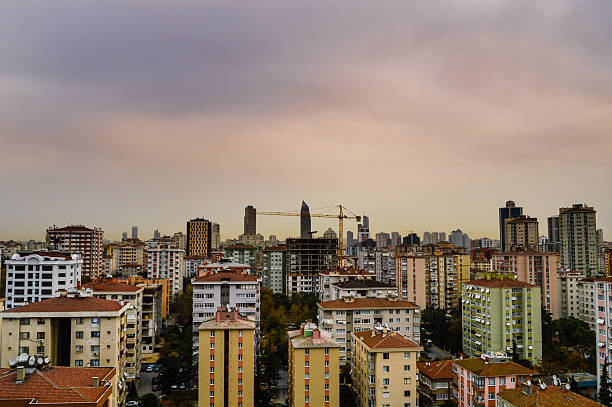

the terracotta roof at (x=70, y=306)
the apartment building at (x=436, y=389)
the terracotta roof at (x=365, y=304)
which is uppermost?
the terracotta roof at (x=70, y=306)

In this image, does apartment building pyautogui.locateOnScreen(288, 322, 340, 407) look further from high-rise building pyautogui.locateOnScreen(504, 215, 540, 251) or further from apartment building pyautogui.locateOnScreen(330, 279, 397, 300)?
high-rise building pyautogui.locateOnScreen(504, 215, 540, 251)

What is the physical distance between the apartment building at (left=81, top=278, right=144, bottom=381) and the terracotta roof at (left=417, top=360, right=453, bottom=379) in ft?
49.5

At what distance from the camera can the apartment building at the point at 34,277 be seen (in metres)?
35.3

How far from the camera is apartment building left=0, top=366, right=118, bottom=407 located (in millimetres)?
13070

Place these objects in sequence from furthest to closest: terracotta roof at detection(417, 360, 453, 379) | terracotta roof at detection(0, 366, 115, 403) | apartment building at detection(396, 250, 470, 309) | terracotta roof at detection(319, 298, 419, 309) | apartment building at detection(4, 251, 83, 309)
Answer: apartment building at detection(396, 250, 470, 309) < apartment building at detection(4, 251, 83, 309) < terracotta roof at detection(319, 298, 419, 309) < terracotta roof at detection(417, 360, 453, 379) < terracotta roof at detection(0, 366, 115, 403)

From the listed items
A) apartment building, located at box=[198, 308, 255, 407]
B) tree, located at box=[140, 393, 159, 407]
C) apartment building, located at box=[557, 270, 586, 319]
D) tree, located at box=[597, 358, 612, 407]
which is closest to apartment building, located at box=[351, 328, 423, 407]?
apartment building, located at box=[198, 308, 255, 407]

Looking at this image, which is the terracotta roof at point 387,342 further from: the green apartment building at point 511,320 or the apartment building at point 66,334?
the green apartment building at point 511,320

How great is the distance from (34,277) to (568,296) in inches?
1811

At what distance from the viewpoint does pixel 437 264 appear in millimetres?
48438

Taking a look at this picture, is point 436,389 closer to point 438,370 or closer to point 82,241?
point 438,370

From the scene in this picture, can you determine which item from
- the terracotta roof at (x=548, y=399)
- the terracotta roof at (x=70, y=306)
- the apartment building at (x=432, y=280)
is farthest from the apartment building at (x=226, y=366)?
the apartment building at (x=432, y=280)

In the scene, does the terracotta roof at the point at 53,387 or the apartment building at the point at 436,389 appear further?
the apartment building at the point at 436,389

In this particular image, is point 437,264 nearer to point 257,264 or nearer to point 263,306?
point 263,306

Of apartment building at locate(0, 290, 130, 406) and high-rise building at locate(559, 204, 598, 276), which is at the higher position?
high-rise building at locate(559, 204, 598, 276)
